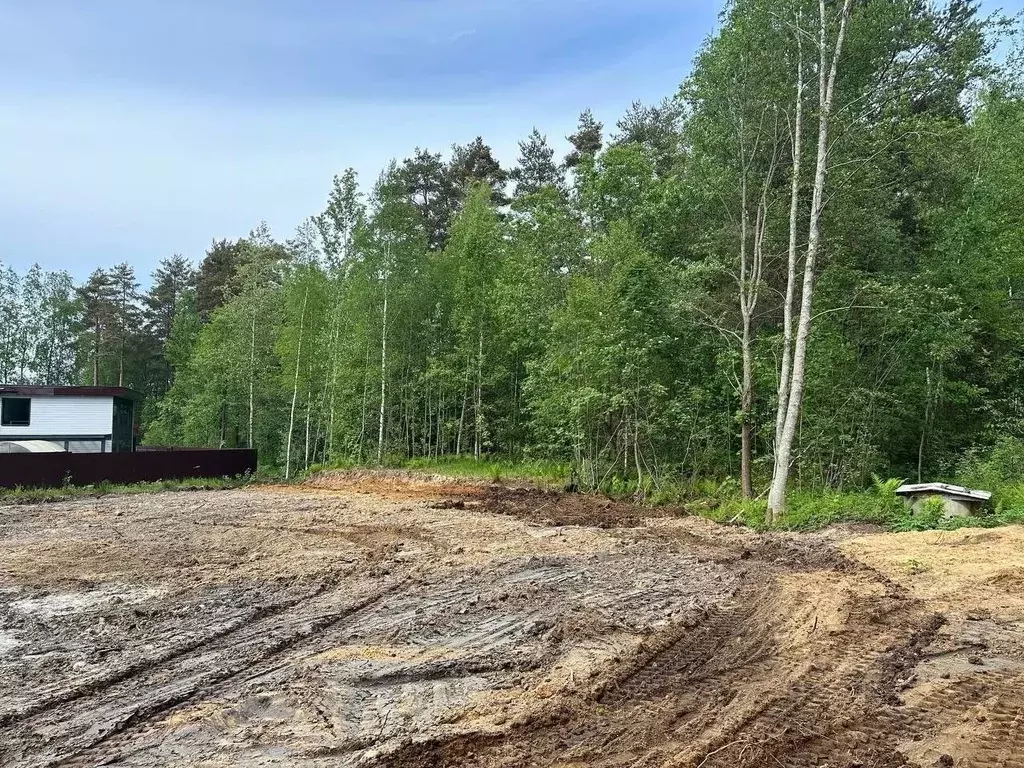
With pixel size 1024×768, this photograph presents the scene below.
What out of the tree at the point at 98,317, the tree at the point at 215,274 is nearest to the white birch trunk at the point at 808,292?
the tree at the point at 215,274

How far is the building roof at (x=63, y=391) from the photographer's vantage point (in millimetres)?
22345

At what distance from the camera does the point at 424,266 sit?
22.4 meters

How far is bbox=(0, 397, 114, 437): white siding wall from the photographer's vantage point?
2269 cm

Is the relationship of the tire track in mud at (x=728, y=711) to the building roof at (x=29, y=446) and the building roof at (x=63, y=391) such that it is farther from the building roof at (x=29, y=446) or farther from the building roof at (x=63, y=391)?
the building roof at (x=63, y=391)

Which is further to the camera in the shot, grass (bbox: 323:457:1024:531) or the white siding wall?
the white siding wall

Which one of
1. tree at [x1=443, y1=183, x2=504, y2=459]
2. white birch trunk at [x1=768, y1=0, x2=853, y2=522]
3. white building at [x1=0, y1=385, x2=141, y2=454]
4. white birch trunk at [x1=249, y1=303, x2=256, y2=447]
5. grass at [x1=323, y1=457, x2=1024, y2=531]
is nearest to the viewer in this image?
grass at [x1=323, y1=457, x2=1024, y2=531]

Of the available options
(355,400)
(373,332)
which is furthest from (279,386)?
(373,332)

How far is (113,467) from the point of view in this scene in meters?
20.1

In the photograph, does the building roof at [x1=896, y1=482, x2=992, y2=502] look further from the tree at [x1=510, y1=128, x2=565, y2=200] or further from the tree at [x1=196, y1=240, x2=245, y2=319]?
the tree at [x1=196, y1=240, x2=245, y2=319]

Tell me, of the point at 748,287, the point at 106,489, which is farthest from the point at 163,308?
the point at 748,287

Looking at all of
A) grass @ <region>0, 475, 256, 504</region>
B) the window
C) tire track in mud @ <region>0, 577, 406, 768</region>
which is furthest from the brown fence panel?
tire track in mud @ <region>0, 577, 406, 768</region>

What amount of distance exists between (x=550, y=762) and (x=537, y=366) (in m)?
14.2

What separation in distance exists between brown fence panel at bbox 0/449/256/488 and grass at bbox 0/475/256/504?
33cm

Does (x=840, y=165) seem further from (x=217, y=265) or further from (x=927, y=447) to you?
(x=217, y=265)
